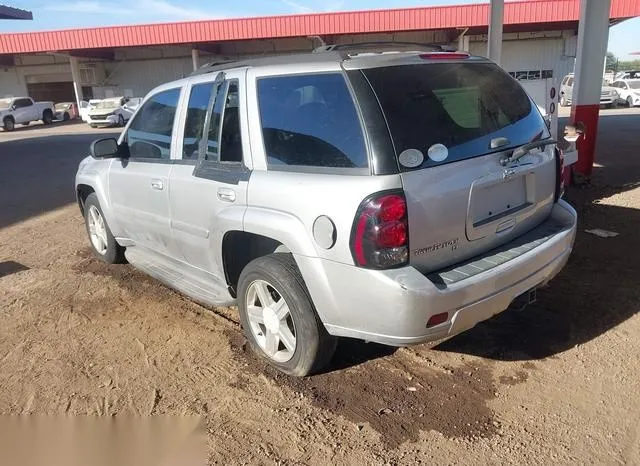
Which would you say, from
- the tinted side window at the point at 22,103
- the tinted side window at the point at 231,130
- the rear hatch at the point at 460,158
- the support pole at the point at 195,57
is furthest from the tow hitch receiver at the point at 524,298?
the tinted side window at the point at 22,103

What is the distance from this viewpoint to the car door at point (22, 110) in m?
31.4

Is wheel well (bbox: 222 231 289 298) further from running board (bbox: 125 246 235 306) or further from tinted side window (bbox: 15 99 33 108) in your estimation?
tinted side window (bbox: 15 99 33 108)

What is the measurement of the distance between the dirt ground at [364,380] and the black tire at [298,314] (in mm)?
151

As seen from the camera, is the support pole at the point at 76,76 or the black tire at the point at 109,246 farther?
the support pole at the point at 76,76

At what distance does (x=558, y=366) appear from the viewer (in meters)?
3.44

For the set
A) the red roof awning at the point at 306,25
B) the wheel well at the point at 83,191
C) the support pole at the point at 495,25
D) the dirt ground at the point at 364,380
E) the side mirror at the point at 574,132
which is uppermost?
the red roof awning at the point at 306,25

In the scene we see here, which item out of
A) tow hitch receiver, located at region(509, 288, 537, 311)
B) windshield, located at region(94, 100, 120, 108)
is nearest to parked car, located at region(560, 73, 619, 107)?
windshield, located at region(94, 100, 120, 108)

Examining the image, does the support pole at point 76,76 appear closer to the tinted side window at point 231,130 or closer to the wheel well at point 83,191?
the wheel well at point 83,191

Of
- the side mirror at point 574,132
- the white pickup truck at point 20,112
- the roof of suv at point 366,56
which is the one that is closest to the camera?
the roof of suv at point 366,56

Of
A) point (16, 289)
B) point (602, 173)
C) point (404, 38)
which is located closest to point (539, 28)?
point (404, 38)

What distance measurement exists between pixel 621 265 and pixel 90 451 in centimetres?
456

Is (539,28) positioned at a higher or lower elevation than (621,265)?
higher

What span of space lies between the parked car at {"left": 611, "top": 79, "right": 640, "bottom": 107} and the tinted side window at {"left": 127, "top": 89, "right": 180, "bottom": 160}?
31.1 meters

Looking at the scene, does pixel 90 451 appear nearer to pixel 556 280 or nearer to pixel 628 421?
pixel 628 421
